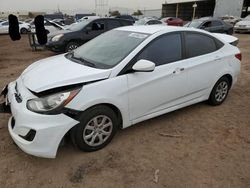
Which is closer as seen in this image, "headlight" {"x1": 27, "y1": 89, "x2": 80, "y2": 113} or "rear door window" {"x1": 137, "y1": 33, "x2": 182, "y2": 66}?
"headlight" {"x1": 27, "y1": 89, "x2": 80, "y2": 113}

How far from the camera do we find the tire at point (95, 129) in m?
2.88

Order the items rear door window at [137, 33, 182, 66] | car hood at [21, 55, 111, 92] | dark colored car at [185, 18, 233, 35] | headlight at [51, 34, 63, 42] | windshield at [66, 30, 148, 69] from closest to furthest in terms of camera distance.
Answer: car hood at [21, 55, 111, 92] → windshield at [66, 30, 148, 69] → rear door window at [137, 33, 182, 66] → headlight at [51, 34, 63, 42] → dark colored car at [185, 18, 233, 35]

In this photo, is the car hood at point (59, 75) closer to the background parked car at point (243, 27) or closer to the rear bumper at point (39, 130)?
the rear bumper at point (39, 130)

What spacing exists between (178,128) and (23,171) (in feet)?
7.39

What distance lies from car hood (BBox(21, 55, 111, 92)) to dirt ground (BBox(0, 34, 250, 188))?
916mm

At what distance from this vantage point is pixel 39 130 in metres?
2.61

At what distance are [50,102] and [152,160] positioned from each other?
1.41 metres

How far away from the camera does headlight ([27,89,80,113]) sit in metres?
2.68

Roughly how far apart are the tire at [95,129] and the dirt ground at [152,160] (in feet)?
0.42

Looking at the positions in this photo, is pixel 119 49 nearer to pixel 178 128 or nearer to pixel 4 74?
pixel 178 128

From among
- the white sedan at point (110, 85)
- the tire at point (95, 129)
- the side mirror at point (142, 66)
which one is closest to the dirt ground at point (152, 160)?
the tire at point (95, 129)

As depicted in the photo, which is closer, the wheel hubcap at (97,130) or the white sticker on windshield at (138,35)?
the wheel hubcap at (97,130)

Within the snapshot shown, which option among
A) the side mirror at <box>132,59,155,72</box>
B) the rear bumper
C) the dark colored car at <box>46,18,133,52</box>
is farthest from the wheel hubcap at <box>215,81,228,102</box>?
the dark colored car at <box>46,18,133,52</box>

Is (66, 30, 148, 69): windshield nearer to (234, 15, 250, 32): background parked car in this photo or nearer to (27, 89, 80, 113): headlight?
(27, 89, 80, 113): headlight
